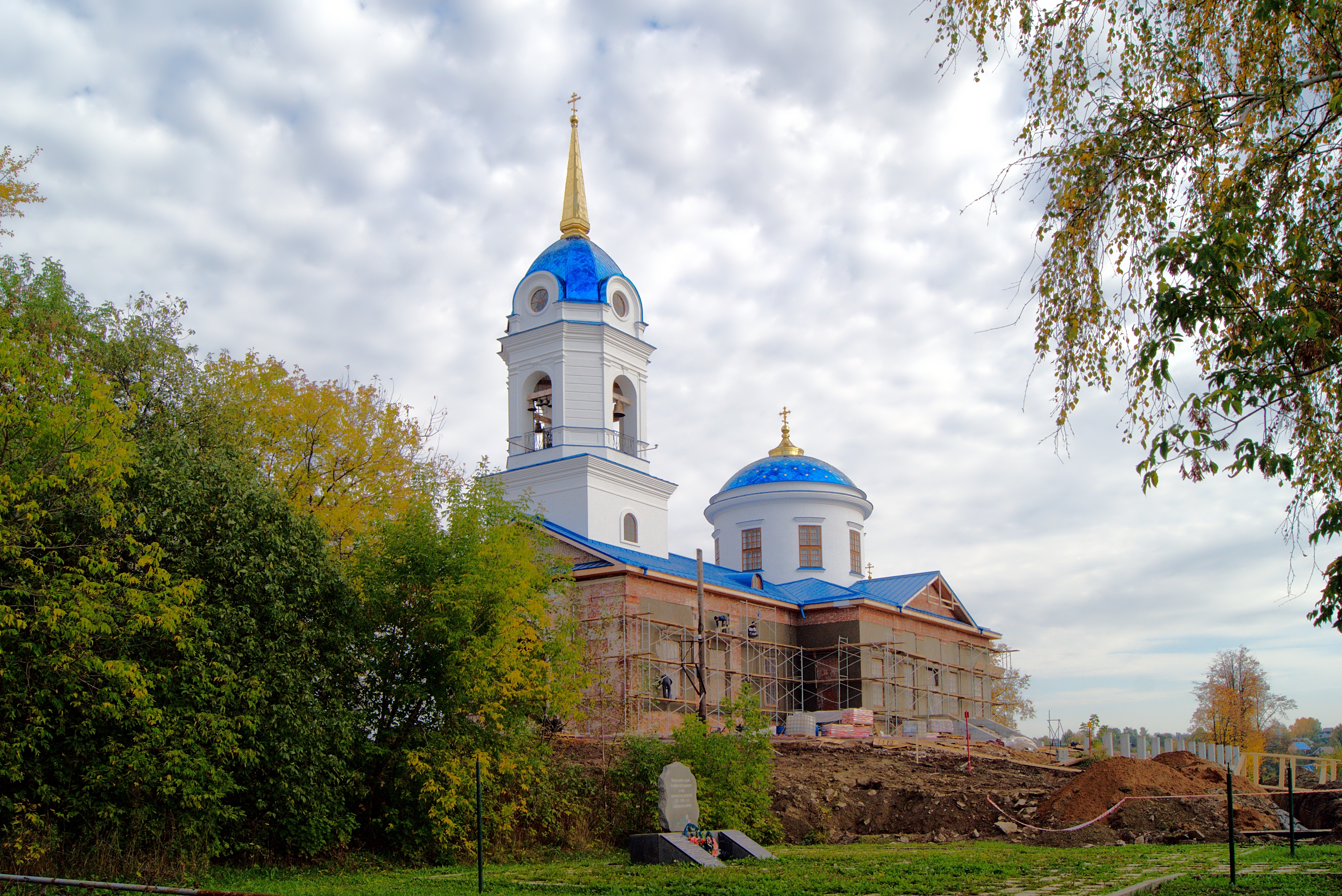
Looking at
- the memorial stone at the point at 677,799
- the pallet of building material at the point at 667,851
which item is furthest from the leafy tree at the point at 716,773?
the pallet of building material at the point at 667,851

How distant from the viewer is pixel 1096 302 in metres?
10.2

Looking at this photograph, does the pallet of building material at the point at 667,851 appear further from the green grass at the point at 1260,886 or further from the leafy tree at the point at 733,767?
the green grass at the point at 1260,886

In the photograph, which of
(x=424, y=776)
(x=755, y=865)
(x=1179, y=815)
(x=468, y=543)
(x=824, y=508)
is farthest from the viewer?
(x=824, y=508)

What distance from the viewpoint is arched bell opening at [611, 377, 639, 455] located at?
119 ft

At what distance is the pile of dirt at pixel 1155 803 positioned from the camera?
20.2m

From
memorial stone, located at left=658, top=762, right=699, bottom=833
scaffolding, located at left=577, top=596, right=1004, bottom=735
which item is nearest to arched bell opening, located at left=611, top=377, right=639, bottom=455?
scaffolding, located at left=577, top=596, right=1004, bottom=735

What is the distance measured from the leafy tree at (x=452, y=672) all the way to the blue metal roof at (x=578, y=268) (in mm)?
17185

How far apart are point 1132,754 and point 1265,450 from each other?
31.2 m

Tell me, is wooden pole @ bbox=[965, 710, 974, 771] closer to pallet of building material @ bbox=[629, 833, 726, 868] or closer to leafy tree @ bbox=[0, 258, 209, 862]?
pallet of building material @ bbox=[629, 833, 726, 868]

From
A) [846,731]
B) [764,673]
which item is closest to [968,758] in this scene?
[846,731]

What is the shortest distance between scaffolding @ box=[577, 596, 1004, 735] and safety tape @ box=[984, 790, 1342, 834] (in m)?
7.01

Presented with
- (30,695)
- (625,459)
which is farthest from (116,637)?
(625,459)

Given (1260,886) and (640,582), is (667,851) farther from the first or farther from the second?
(640,582)

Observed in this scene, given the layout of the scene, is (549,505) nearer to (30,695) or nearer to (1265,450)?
(30,695)
